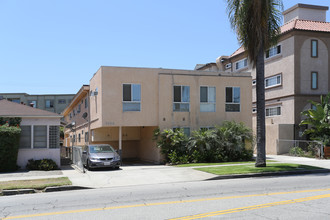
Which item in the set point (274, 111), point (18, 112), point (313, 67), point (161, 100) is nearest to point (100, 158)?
point (18, 112)

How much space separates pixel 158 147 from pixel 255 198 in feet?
42.6

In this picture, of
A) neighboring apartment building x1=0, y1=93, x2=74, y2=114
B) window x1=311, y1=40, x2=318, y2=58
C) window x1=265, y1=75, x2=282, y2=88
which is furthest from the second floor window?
neighboring apartment building x1=0, y1=93, x2=74, y2=114

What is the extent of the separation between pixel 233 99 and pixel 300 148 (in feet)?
21.1

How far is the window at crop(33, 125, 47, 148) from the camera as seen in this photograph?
19.9m

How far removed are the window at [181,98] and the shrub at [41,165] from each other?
838 cm

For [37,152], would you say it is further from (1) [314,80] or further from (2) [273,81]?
(1) [314,80]

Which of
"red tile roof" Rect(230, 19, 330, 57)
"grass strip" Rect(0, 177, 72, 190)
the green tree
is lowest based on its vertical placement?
"grass strip" Rect(0, 177, 72, 190)

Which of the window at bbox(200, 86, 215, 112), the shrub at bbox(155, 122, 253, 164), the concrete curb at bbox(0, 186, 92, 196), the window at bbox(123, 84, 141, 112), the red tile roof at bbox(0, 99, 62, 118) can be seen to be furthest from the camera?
the window at bbox(200, 86, 215, 112)

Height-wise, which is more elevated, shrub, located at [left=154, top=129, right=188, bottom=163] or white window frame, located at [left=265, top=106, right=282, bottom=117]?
white window frame, located at [left=265, top=106, right=282, bottom=117]

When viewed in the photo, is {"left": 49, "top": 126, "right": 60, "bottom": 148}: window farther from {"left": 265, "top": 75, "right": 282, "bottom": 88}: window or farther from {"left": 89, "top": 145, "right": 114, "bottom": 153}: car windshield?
{"left": 265, "top": 75, "right": 282, "bottom": 88}: window

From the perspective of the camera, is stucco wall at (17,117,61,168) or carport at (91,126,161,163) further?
carport at (91,126,161,163)

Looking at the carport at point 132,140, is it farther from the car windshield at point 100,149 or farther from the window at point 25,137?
the window at point 25,137

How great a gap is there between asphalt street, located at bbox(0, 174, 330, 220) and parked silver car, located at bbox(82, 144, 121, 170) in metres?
6.47

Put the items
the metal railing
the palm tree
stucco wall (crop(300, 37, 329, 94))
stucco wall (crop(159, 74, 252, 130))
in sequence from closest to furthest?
the palm tree < stucco wall (crop(159, 74, 252, 130)) < the metal railing < stucco wall (crop(300, 37, 329, 94))
